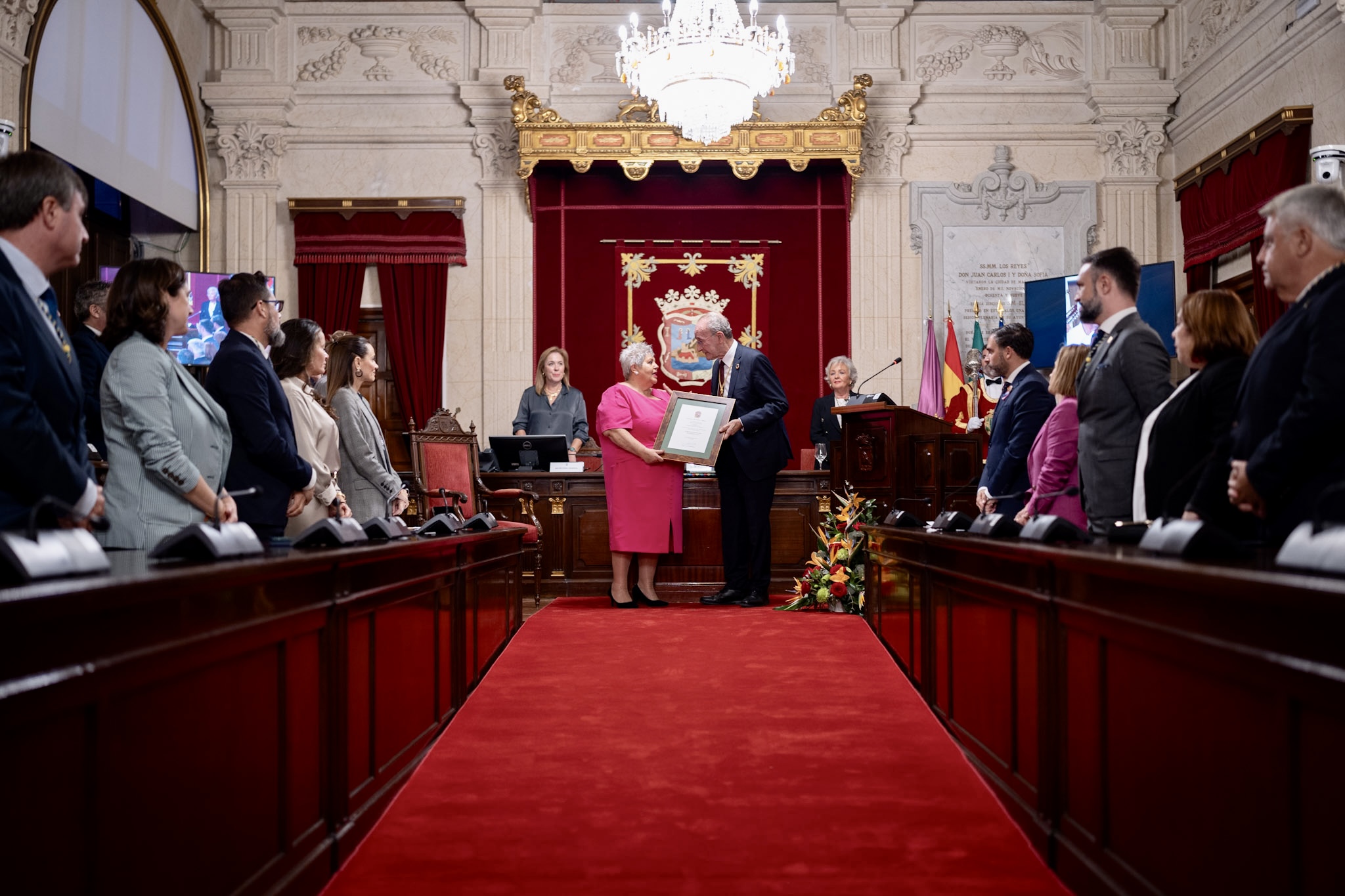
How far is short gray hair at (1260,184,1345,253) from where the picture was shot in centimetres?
212

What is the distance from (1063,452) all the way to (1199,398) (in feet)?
3.46

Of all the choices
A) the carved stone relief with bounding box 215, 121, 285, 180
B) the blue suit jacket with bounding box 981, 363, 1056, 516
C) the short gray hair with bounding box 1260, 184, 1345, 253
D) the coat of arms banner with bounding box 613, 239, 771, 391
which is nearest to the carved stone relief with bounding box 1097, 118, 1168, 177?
the coat of arms banner with bounding box 613, 239, 771, 391

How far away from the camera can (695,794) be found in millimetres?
2500

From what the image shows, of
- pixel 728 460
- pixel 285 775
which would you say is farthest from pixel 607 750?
pixel 728 460

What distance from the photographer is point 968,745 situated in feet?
9.13

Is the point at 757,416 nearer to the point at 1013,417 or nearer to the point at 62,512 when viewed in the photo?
the point at 1013,417

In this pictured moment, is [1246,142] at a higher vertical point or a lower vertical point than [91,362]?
higher

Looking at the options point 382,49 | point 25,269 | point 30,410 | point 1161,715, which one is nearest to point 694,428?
point 25,269

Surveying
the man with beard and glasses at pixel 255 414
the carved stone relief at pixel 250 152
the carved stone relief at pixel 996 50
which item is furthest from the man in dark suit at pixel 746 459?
the carved stone relief at pixel 250 152

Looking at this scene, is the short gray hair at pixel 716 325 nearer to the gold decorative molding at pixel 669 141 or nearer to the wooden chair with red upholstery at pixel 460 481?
the wooden chair with red upholstery at pixel 460 481

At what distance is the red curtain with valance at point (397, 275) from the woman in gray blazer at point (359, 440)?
485cm

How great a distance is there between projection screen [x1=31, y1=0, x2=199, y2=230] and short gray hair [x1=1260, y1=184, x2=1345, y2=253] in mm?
6744

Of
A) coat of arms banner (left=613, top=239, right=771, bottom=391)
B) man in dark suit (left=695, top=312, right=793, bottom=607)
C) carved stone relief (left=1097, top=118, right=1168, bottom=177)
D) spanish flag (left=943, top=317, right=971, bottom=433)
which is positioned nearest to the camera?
man in dark suit (left=695, top=312, right=793, bottom=607)

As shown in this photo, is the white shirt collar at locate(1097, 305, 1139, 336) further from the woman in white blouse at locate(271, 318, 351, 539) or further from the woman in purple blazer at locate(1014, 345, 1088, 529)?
the woman in white blouse at locate(271, 318, 351, 539)
